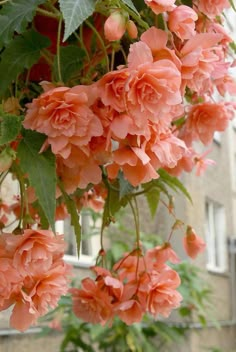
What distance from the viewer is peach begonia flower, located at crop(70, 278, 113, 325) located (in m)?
1.05

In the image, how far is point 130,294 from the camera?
3.43 feet

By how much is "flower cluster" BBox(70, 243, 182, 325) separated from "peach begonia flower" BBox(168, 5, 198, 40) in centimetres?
36

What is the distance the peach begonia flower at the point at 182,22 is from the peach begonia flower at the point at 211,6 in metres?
0.11

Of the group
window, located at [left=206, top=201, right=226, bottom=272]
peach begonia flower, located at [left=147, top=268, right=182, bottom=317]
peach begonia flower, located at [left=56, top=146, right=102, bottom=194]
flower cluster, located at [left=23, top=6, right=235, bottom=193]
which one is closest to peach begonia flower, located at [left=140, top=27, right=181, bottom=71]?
flower cluster, located at [left=23, top=6, right=235, bottom=193]

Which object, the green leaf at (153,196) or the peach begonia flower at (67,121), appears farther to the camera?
the green leaf at (153,196)

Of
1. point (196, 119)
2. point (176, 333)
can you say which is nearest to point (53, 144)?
point (196, 119)

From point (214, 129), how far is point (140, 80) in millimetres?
327

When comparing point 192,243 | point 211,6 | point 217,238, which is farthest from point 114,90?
point 217,238

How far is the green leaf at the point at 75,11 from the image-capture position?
0.71m

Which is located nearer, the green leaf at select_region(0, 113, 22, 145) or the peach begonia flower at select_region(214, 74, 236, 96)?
the green leaf at select_region(0, 113, 22, 145)

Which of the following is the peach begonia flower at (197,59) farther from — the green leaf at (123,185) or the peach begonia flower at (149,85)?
the green leaf at (123,185)

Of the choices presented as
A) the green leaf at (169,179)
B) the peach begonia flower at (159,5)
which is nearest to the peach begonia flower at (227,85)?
the green leaf at (169,179)

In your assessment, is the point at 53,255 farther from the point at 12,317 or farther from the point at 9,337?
the point at 9,337

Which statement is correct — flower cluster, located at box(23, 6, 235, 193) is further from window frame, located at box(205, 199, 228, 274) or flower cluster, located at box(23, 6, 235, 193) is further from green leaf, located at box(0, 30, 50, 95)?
window frame, located at box(205, 199, 228, 274)
